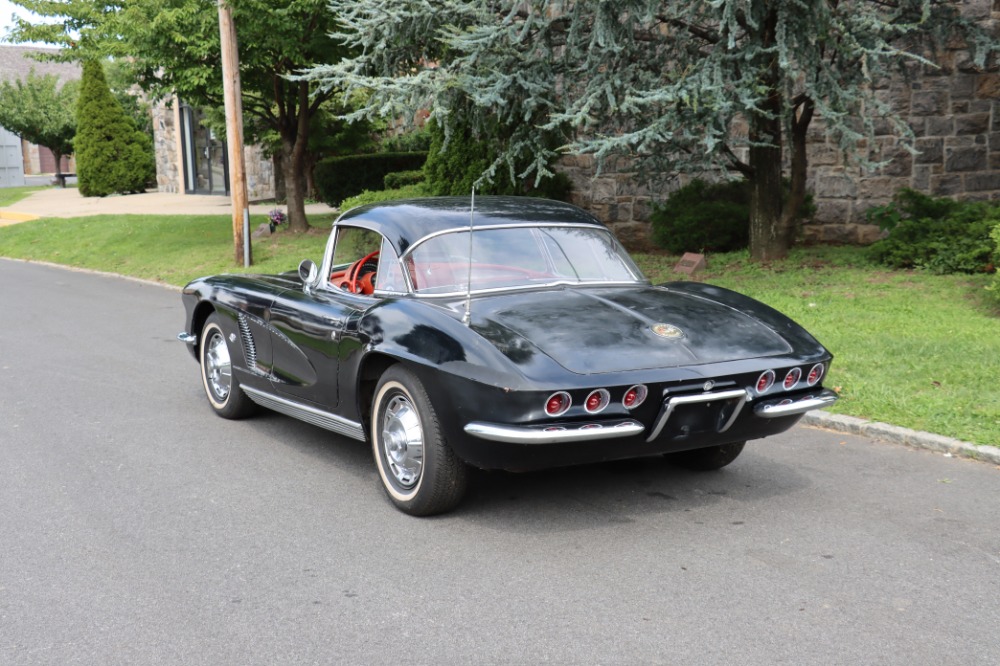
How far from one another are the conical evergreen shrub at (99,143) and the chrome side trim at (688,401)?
34926 millimetres

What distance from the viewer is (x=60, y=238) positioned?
74.2 ft

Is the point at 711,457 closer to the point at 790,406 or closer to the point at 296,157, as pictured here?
the point at 790,406

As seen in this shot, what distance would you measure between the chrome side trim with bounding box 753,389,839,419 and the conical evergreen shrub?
114 ft

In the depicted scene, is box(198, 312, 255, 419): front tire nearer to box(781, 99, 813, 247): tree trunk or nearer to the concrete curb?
the concrete curb

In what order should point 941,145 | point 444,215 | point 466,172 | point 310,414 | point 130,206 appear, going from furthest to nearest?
point 130,206 < point 466,172 < point 941,145 < point 310,414 < point 444,215

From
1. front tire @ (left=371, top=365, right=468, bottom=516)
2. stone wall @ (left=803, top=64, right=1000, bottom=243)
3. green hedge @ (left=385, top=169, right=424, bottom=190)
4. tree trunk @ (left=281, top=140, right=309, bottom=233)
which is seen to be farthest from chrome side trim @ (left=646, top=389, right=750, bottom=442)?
green hedge @ (left=385, top=169, right=424, bottom=190)

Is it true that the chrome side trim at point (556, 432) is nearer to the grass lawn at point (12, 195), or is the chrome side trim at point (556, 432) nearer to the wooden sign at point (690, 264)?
the wooden sign at point (690, 264)

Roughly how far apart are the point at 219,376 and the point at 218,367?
72 millimetres

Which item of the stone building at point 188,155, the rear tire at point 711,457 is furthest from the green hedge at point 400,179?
the rear tire at point 711,457

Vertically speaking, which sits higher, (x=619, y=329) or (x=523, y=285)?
(x=523, y=285)

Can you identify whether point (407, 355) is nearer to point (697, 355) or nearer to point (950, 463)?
point (697, 355)

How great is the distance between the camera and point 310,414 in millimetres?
6098

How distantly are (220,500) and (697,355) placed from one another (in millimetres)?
2618

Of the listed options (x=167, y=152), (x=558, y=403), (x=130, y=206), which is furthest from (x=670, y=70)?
(x=167, y=152)
